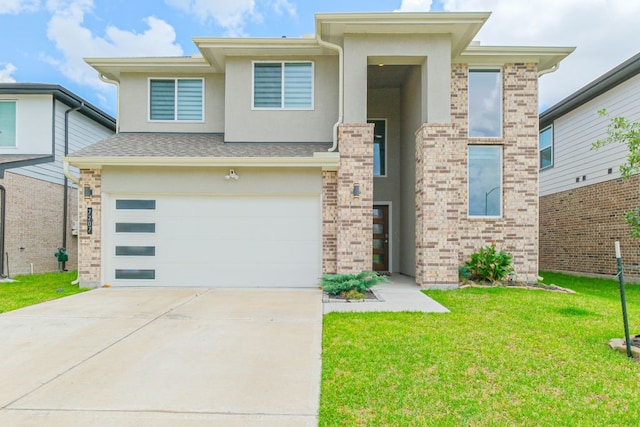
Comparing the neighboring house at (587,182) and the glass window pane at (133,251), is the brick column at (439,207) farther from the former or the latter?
the glass window pane at (133,251)

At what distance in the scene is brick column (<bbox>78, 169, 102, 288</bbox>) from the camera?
8719 millimetres

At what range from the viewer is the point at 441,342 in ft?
15.0

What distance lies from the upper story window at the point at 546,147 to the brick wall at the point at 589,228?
1303 mm

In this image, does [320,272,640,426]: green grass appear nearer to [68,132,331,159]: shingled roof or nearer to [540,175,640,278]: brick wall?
[68,132,331,159]: shingled roof

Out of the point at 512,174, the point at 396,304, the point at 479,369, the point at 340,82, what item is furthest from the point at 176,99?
the point at 479,369

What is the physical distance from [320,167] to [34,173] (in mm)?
9499

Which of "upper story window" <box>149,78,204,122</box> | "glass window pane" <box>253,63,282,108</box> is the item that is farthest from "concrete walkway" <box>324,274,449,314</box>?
"upper story window" <box>149,78,204,122</box>

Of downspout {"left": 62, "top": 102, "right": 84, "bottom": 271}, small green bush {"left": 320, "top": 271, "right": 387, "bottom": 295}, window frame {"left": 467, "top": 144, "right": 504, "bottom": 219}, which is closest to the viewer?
small green bush {"left": 320, "top": 271, "right": 387, "bottom": 295}

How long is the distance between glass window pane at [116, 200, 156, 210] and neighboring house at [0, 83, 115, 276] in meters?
4.69

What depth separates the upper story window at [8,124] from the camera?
39.5 ft

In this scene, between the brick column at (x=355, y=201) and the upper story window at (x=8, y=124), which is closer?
the brick column at (x=355, y=201)

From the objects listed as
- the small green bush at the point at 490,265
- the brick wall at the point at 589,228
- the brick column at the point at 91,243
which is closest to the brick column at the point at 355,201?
the small green bush at the point at 490,265

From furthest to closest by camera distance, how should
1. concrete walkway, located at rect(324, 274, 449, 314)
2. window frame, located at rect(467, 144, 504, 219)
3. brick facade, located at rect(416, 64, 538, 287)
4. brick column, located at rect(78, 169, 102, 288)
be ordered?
window frame, located at rect(467, 144, 504, 219), brick facade, located at rect(416, 64, 538, 287), brick column, located at rect(78, 169, 102, 288), concrete walkway, located at rect(324, 274, 449, 314)

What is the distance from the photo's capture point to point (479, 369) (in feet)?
12.4
